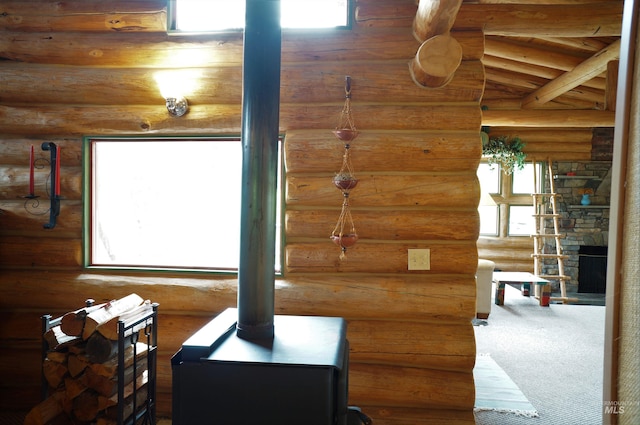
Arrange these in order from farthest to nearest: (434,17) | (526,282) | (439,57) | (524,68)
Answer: (526,282) < (524,68) < (439,57) < (434,17)

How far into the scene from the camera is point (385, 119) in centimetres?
293

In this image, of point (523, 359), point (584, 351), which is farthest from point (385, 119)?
point (584, 351)

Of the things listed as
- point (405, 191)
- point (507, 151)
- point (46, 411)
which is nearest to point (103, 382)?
point (46, 411)

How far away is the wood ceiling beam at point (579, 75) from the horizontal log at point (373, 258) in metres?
3.57

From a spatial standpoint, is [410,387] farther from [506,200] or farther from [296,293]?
[506,200]

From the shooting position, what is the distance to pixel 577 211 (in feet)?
28.3

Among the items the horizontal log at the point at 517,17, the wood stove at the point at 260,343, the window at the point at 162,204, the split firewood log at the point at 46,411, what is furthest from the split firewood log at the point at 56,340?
the horizontal log at the point at 517,17

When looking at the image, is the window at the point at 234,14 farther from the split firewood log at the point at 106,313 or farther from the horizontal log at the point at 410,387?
the horizontal log at the point at 410,387

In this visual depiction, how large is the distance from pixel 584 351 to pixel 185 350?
4.95m

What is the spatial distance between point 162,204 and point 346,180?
1554mm

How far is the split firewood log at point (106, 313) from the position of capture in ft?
7.99

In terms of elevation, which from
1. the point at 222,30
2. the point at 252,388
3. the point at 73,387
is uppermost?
the point at 222,30

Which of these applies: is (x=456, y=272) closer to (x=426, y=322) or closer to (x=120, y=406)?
(x=426, y=322)

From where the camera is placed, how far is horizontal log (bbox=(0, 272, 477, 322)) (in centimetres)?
289
